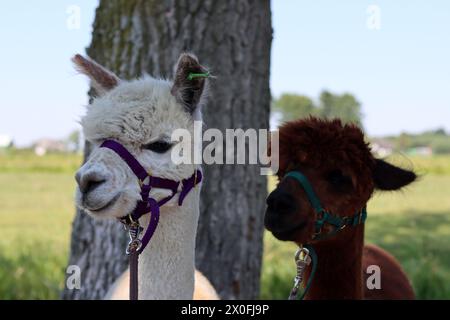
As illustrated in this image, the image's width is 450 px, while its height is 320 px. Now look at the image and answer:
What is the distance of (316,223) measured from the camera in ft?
8.22

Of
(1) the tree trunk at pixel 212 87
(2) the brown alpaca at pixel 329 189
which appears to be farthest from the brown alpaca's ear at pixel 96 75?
(1) the tree trunk at pixel 212 87

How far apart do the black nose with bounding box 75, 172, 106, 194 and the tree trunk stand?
197 cm

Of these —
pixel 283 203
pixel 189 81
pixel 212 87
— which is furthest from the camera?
pixel 212 87

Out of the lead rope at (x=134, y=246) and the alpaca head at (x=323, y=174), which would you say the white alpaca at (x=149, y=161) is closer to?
the lead rope at (x=134, y=246)

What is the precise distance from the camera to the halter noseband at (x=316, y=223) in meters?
2.48

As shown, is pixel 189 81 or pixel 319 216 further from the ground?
pixel 189 81

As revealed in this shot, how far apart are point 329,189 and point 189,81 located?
33.1 inches

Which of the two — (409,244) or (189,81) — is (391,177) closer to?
(189,81)

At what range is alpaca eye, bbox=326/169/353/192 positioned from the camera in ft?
8.39

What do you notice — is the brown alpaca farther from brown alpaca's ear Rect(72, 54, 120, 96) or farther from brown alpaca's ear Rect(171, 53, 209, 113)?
brown alpaca's ear Rect(72, 54, 120, 96)

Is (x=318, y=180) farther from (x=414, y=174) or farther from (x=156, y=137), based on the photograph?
(x=156, y=137)

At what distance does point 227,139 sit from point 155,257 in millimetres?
1768

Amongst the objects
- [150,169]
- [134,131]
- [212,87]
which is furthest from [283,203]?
[212,87]

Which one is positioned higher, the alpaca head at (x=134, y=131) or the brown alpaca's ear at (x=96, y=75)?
the brown alpaca's ear at (x=96, y=75)
